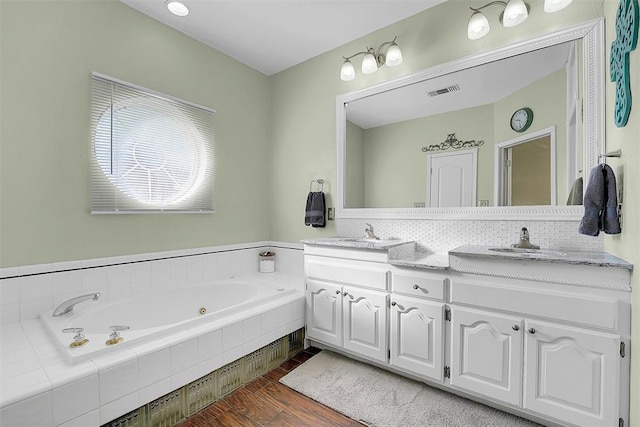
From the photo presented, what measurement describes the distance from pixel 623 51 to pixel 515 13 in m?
0.72

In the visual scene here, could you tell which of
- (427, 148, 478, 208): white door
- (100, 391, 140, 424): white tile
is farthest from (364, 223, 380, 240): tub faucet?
(100, 391, 140, 424): white tile

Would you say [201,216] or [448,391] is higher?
[201,216]

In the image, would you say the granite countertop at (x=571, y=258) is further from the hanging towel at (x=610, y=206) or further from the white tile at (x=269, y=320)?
the white tile at (x=269, y=320)

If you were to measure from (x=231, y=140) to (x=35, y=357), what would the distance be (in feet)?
7.17

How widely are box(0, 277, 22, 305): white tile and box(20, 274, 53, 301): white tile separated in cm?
2

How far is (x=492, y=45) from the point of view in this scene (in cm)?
203

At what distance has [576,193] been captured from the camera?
1754 millimetres

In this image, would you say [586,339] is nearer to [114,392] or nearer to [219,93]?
[114,392]

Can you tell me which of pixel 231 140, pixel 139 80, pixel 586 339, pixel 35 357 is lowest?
pixel 35 357

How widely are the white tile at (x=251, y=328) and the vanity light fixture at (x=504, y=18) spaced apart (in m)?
2.40

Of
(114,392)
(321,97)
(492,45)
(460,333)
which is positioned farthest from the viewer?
(321,97)

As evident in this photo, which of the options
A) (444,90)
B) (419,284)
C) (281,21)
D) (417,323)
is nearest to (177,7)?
(281,21)

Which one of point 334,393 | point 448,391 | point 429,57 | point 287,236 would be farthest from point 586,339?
point 287,236

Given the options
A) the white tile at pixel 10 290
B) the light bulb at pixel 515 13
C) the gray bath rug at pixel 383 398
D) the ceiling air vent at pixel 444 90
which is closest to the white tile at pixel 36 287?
the white tile at pixel 10 290
